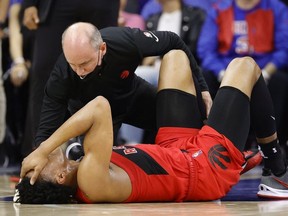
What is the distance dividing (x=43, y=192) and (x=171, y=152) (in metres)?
0.69

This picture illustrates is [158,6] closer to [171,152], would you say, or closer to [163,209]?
[171,152]

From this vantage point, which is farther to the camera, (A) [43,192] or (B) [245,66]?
(B) [245,66]

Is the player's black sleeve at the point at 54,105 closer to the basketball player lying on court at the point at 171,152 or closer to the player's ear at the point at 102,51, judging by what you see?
the player's ear at the point at 102,51

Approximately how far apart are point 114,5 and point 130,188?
172 centimetres

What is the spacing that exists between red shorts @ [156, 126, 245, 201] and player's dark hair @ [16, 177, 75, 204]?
2.06 feet

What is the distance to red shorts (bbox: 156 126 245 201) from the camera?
382cm

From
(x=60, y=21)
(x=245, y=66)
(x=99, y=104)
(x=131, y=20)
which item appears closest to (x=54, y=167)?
(x=99, y=104)

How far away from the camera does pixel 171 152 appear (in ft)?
12.7

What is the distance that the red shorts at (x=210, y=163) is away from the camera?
382 centimetres

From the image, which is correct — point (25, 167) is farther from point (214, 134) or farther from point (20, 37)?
point (20, 37)

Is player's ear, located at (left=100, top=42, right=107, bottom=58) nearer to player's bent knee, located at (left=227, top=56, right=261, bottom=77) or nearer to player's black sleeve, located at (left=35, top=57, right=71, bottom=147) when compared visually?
player's black sleeve, located at (left=35, top=57, right=71, bottom=147)

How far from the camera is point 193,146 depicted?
12.9ft

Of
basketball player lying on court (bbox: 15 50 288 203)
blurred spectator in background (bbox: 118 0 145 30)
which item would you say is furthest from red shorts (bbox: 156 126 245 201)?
blurred spectator in background (bbox: 118 0 145 30)

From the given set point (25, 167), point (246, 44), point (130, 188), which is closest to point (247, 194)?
point (130, 188)
